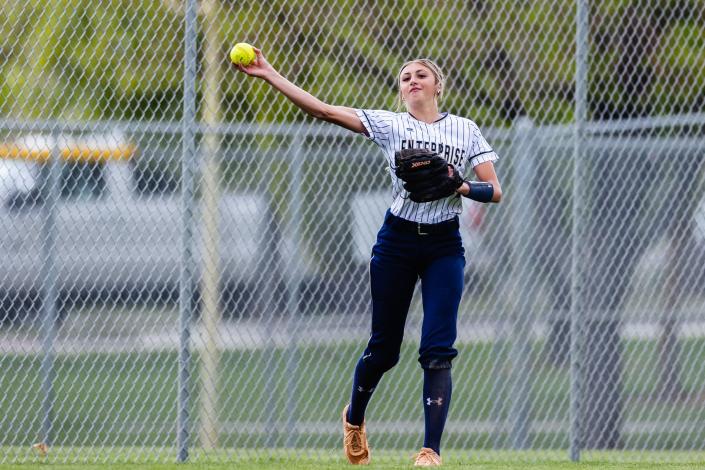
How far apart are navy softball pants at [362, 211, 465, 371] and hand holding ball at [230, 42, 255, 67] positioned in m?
1.07

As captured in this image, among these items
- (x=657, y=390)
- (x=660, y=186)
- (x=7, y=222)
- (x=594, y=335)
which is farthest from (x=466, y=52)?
(x=7, y=222)

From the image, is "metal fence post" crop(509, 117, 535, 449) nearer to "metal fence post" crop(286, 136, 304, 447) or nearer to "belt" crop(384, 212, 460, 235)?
"metal fence post" crop(286, 136, 304, 447)

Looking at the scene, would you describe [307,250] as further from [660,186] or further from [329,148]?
[660,186]

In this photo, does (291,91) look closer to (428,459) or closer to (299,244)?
(428,459)

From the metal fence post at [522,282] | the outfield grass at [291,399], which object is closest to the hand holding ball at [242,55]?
the outfield grass at [291,399]

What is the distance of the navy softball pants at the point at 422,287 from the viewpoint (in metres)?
5.39

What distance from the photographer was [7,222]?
754 cm

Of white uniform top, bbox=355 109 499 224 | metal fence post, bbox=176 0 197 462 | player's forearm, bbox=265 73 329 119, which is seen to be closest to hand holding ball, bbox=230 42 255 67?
player's forearm, bbox=265 73 329 119

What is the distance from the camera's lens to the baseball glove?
520 centimetres

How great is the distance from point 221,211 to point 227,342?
0.95 metres

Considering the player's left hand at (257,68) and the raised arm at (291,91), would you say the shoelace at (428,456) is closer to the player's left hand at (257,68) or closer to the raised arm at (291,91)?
the raised arm at (291,91)

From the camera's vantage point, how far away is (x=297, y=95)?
522cm

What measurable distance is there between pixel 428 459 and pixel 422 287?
85cm

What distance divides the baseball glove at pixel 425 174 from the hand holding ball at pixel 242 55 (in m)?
0.83
